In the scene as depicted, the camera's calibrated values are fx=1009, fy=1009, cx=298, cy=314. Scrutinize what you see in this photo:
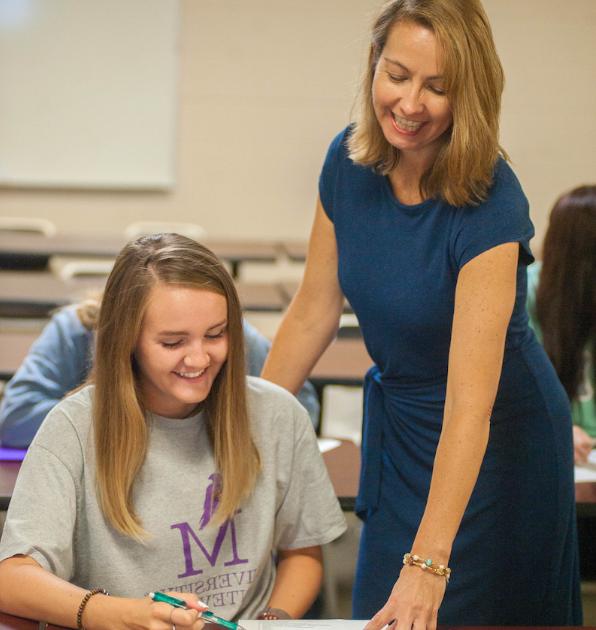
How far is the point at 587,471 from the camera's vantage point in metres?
2.32

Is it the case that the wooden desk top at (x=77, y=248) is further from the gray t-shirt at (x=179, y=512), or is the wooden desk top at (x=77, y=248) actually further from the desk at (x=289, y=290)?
the gray t-shirt at (x=179, y=512)

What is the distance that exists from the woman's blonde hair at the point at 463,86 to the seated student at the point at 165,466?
1.25 ft

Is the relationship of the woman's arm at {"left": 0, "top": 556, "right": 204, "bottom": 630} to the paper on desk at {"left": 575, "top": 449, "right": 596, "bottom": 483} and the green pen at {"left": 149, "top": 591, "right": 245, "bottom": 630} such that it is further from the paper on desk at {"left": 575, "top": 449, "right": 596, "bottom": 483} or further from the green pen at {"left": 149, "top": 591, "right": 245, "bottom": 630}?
the paper on desk at {"left": 575, "top": 449, "right": 596, "bottom": 483}

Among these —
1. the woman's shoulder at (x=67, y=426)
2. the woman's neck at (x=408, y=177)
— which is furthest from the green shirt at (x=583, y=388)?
the woman's shoulder at (x=67, y=426)

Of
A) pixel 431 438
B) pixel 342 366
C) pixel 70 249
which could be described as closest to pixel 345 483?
pixel 431 438

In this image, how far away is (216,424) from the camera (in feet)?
5.19

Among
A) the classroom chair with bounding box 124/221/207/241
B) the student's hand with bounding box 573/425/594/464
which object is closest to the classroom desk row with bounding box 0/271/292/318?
the classroom chair with bounding box 124/221/207/241

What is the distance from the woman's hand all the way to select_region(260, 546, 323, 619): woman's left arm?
0.26 m

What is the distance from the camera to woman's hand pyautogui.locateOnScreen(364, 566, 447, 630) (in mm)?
1315

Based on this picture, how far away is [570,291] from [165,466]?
1.35 m

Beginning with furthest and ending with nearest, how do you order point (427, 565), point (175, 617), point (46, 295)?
point (46, 295) < point (427, 565) < point (175, 617)

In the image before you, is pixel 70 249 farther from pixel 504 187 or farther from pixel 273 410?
pixel 504 187

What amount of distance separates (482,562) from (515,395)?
0.29 metres

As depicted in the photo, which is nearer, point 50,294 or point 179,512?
point 179,512
